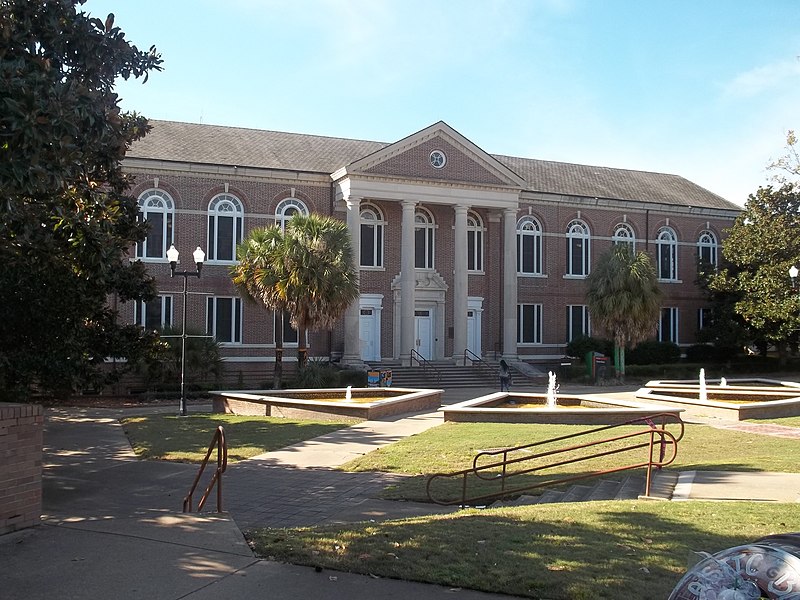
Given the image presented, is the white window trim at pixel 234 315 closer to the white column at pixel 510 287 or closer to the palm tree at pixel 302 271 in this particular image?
the palm tree at pixel 302 271

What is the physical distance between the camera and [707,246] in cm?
4438

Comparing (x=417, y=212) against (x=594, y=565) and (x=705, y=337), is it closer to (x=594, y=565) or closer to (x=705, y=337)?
(x=705, y=337)

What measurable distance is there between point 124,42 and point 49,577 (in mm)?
7397

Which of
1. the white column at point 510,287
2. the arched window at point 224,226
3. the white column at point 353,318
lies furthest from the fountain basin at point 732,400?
the arched window at point 224,226

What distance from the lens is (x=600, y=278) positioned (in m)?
35.2

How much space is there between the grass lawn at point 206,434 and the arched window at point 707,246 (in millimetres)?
32127

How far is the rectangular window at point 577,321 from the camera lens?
136 feet

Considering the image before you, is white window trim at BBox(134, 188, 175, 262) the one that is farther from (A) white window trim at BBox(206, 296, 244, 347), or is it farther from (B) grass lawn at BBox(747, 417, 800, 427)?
(B) grass lawn at BBox(747, 417, 800, 427)

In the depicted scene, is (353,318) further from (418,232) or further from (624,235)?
(624,235)

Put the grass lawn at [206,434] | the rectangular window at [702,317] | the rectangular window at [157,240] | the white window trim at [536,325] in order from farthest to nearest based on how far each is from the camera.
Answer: the rectangular window at [702,317]
the white window trim at [536,325]
the rectangular window at [157,240]
the grass lawn at [206,434]

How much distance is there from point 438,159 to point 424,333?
8488mm

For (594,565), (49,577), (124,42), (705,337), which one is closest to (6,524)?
(49,577)

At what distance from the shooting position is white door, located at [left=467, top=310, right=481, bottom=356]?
3906 cm

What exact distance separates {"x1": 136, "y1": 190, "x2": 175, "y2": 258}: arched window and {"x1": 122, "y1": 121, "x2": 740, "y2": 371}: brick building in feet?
0.18
